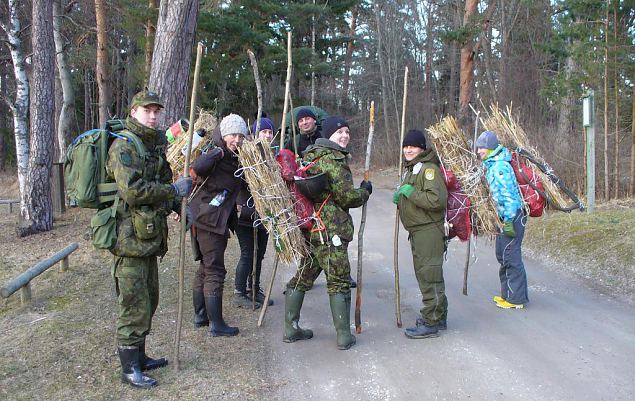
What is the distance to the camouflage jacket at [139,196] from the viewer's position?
3.32 m

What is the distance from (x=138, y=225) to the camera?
11.2 feet

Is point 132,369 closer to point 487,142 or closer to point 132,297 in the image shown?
point 132,297

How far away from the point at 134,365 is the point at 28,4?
15720 millimetres

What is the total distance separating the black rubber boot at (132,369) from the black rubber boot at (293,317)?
3.84ft

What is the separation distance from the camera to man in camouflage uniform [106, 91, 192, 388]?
3.36 m

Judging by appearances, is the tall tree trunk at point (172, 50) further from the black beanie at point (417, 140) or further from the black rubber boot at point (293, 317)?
the black beanie at point (417, 140)

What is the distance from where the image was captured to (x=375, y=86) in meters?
30.1

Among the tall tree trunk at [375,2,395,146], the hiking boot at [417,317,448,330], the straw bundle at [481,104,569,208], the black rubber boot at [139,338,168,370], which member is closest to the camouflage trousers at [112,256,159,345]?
the black rubber boot at [139,338,168,370]

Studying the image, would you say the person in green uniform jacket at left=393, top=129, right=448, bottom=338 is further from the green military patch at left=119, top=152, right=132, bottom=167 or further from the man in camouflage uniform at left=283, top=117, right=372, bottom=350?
the green military patch at left=119, top=152, right=132, bottom=167

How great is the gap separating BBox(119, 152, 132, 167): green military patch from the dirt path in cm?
179

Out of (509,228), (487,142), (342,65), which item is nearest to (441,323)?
(509,228)

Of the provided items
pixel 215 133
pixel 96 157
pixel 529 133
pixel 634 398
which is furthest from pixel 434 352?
pixel 529 133

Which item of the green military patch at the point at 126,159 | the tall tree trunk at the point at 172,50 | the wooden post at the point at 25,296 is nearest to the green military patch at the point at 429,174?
the green military patch at the point at 126,159

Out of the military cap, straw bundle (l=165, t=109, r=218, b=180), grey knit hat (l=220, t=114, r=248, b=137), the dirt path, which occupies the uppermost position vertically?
the military cap
